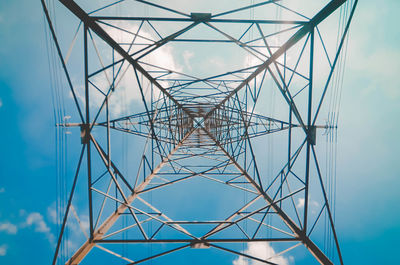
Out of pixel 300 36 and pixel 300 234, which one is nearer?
pixel 300 234

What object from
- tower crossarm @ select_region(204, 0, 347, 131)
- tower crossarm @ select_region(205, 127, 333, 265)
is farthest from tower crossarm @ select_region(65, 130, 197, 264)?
tower crossarm @ select_region(204, 0, 347, 131)

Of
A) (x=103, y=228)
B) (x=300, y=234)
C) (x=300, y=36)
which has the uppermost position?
(x=300, y=36)

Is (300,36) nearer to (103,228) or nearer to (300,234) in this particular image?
(300,234)

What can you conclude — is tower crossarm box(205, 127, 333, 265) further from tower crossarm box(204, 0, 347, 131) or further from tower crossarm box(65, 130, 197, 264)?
tower crossarm box(65, 130, 197, 264)

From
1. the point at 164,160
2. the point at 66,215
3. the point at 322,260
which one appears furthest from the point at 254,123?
the point at 66,215

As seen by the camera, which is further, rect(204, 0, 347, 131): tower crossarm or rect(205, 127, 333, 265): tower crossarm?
rect(204, 0, 347, 131): tower crossarm

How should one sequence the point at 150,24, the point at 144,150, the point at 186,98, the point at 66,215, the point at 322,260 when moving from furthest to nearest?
1. the point at 186,98
2. the point at 144,150
3. the point at 150,24
4. the point at 66,215
5. the point at 322,260

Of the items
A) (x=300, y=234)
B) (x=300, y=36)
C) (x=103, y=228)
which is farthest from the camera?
(x=300, y=36)

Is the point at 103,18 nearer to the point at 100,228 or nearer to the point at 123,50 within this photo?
the point at 123,50

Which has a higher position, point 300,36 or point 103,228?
point 300,36

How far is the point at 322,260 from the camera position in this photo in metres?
3.88

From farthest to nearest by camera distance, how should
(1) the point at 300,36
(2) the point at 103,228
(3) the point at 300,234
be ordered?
(1) the point at 300,36, (2) the point at 103,228, (3) the point at 300,234

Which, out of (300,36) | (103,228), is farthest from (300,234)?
(300,36)

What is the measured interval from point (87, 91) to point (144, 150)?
139 inches
